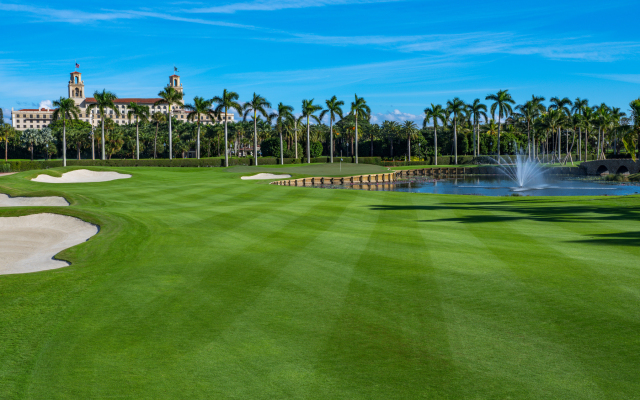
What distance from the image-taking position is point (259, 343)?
6.09 m

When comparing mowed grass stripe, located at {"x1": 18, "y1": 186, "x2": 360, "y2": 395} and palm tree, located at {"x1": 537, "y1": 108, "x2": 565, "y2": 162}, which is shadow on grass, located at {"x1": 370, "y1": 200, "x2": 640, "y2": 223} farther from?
palm tree, located at {"x1": 537, "y1": 108, "x2": 565, "y2": 162}

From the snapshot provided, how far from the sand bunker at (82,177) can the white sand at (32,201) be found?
18.8m

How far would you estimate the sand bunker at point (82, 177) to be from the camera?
150 feet

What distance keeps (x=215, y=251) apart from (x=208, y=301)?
4058mm

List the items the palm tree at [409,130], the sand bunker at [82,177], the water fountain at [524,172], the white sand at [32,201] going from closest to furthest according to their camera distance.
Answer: the white sand at [32,201] → the sand bunker at [82,177] → the water fountain at [524,172] → the palm tree at [409,130]

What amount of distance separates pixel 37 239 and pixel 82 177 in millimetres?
36371

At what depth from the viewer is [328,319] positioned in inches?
274

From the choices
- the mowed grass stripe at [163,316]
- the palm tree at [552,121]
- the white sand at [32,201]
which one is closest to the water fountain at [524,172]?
the palm tree at [552,121]

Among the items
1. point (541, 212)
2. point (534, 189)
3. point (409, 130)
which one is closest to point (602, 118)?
point (409, 130)

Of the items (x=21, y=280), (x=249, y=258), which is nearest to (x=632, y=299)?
(x=249, y=258)

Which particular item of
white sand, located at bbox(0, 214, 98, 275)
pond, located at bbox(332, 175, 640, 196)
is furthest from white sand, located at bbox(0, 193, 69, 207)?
pond, located at bbox(332, 175, 640, 196)

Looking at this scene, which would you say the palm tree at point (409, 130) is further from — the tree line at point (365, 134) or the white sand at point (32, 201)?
the white sand at point (32, 201)

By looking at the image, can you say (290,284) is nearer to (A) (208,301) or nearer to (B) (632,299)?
(A) (208,301)

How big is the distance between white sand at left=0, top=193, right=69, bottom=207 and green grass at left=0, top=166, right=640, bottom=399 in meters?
14.4
